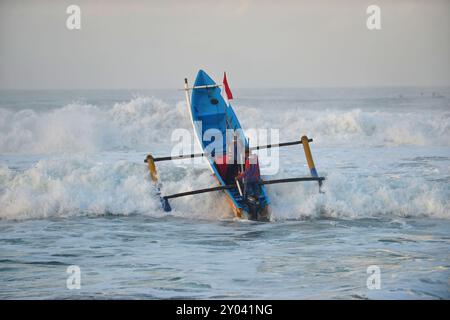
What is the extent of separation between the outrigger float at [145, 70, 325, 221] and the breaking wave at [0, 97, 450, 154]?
4.06 metres

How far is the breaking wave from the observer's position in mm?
17688

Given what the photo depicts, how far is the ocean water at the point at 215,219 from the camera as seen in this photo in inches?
325

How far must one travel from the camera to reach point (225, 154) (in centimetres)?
1247

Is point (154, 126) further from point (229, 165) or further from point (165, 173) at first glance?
point (229, 165)

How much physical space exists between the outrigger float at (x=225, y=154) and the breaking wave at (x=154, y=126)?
4.06 m

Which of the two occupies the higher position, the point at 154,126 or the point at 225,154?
the point at 154,126

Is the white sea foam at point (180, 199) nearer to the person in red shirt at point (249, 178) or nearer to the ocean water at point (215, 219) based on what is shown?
A: the ocean water at point (215, 219)

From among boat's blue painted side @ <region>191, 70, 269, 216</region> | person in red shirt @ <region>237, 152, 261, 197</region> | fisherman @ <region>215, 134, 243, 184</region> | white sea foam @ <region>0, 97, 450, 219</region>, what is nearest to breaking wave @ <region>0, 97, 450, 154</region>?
white sea foam @ <region>0, 97, 450, 219</region>

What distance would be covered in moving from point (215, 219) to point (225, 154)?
1.34 m

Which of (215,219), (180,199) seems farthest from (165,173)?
(215,219)

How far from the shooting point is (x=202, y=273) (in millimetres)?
8617
